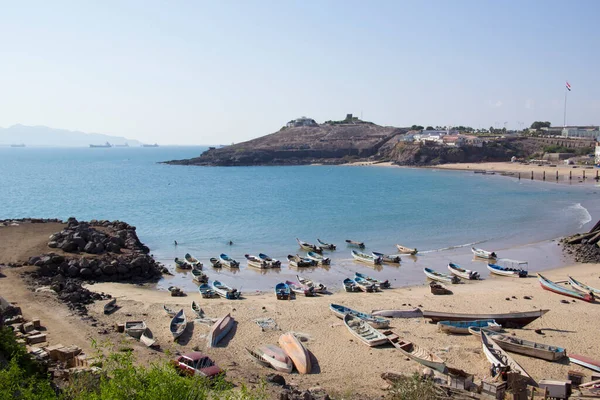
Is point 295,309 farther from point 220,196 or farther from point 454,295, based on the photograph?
point 220,196

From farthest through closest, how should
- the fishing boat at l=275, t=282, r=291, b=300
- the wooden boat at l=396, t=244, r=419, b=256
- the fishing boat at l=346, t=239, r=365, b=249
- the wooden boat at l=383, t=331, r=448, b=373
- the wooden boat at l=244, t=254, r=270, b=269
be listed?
the fishing boat at l=346, t=239, r=365, b=249 < the wooden boat at l=396, t=244, r=419, b=256 < the wooden boat at l=244, t=254, r=270, b=269 < the fishing boat at l=275, t=282, r=291, b=300 < the wooden boat at l=383, t=331, r=448, b=373

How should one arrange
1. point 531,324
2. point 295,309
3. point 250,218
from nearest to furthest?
point 531,324, point 295,309, point 250,218

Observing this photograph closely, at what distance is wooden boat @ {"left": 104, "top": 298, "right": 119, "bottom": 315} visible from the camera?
26667 mm

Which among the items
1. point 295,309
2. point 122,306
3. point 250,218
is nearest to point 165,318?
point 122,306

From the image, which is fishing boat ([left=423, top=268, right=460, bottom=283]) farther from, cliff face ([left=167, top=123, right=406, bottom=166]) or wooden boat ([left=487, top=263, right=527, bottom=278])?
cliff face ([left=167, top=123, right=406, bottom=166])

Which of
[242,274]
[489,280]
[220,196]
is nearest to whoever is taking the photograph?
[489,280]

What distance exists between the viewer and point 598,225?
49438mm

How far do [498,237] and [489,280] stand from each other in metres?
17.2

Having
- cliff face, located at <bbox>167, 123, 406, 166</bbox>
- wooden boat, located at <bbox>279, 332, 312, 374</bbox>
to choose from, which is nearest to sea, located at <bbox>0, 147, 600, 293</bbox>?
wooden boat, located at <bbox>279, 332, 312, 374</bbox>

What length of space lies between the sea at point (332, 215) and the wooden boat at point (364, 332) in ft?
32.1

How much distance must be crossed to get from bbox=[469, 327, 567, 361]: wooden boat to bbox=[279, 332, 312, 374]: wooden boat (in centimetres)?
795

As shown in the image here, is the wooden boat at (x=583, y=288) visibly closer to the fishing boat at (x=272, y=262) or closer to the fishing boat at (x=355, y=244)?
the fishing boat at (x=355, y=244)

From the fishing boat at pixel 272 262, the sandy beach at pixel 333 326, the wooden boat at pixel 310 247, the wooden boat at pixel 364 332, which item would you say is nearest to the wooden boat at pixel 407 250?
the wooden boat at pixel 310 247

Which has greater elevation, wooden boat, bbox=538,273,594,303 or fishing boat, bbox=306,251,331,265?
wooden boat, bbox=538,273,594,303
